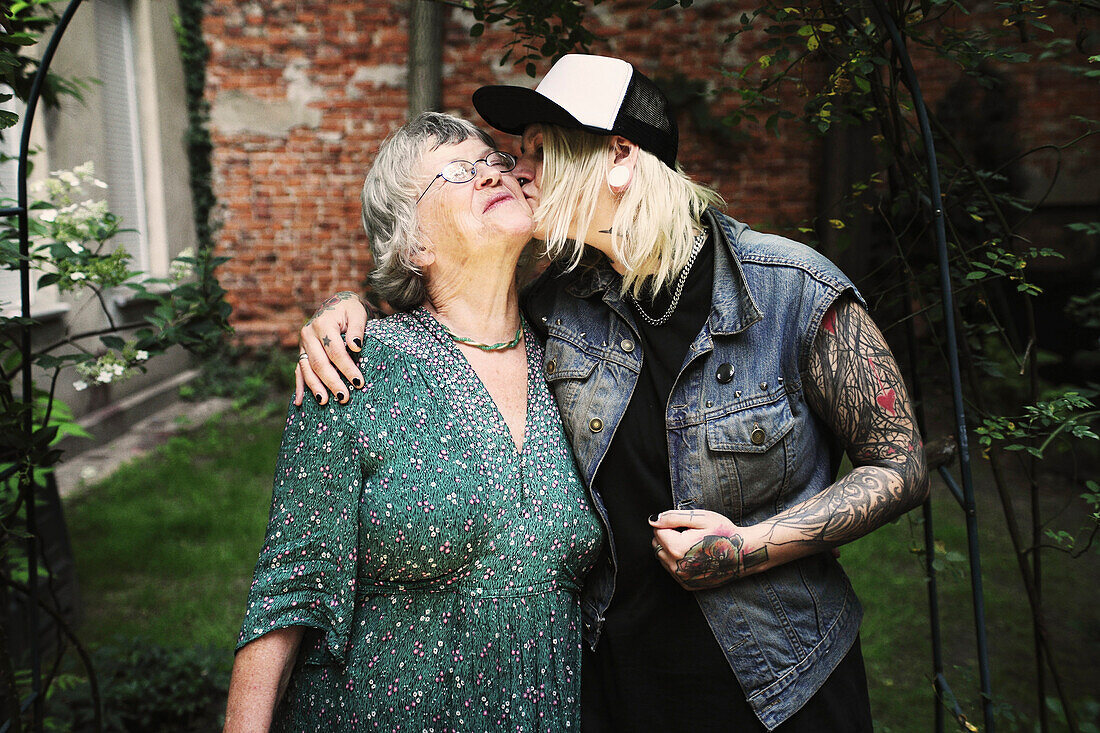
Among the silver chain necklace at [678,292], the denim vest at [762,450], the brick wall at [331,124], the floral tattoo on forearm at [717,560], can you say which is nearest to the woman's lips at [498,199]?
the silver chain necklace at [678,292]

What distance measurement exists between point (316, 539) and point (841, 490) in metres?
0.91

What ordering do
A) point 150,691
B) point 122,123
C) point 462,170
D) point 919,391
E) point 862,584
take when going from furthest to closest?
1. point 122,123
2. point 862,584
3. point 150,691
4. point 919,391
5. point 462,170

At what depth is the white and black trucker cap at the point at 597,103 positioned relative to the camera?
1512mm

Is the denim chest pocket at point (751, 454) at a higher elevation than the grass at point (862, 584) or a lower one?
higher

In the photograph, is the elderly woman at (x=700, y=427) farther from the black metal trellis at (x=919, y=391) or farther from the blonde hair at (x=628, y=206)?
the black metal trellis at (x=919, y=391)

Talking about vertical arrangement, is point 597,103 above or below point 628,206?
above

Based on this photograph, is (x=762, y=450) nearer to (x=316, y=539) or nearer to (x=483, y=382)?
(x=483, y=382)

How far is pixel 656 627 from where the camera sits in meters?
1.49

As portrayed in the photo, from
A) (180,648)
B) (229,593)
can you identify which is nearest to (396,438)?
(180,648)

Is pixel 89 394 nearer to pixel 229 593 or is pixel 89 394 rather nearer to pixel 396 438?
pixel 229 593

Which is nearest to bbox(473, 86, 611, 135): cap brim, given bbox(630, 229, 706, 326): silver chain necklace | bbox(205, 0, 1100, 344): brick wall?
bbox(630, 229, 706, 326): silver chain necklace

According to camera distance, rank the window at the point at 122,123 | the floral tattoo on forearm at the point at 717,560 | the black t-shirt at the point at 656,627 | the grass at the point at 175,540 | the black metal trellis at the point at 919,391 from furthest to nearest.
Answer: the window at the point at 122,123 < the grass at the point at 175,540 < the black metal trellis at the point at 919,391 < the black t-shirt at the point at 656,627 < the floral tattoo on forearm at the point at 717,560

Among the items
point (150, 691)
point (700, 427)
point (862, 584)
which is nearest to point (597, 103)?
point (700, 427)

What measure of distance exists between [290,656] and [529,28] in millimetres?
1648
